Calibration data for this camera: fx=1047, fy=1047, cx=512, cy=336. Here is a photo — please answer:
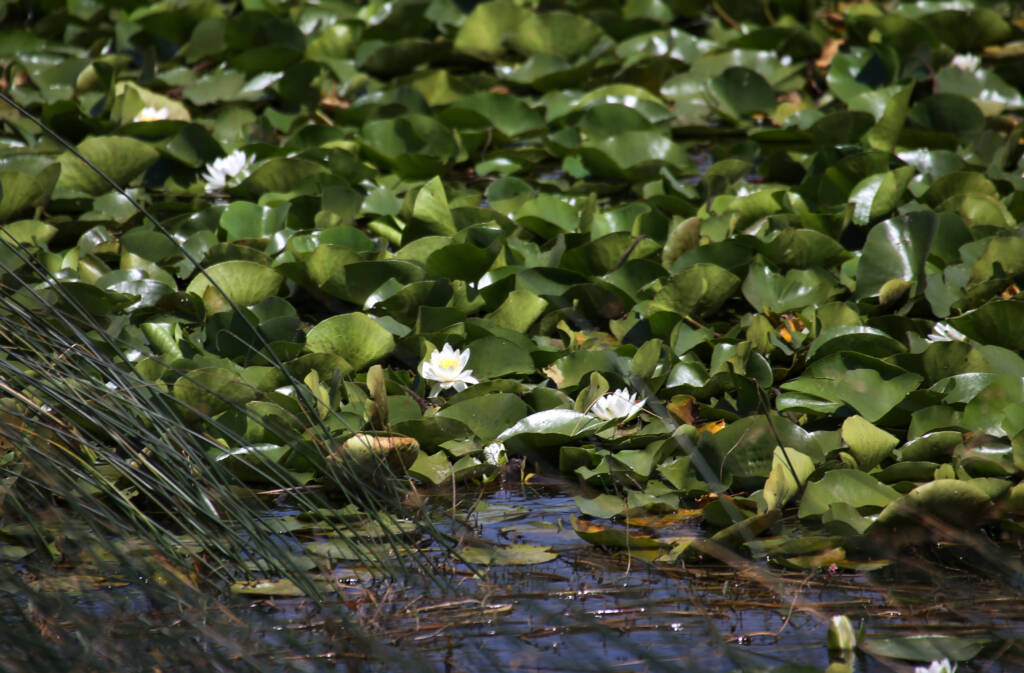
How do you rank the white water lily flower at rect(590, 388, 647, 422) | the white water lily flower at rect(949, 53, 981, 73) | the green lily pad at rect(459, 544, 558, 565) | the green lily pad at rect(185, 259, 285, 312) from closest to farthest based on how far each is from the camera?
the green lily pad at rect(459, 544, 558, 565) → the white water lily flower at rect(590, 388, 647, 422) → the green lily pad at rect(185, 259, 285, 312) → the white water lily flower at rect(949, 53, 981, 73)

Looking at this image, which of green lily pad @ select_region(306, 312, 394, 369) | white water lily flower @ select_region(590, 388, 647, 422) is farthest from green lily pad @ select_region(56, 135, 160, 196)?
white water lily flower @ select_region(590, 388, 647, 422)

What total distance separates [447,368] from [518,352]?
167 mm

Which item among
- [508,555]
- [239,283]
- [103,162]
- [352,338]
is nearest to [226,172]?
[103,162]

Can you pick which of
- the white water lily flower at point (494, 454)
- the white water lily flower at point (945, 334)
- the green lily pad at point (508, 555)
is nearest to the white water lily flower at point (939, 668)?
the green lily pad at point (508, 555)

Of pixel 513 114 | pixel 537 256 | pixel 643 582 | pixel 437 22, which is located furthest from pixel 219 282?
pixel 437 22

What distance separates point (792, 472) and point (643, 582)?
1.13 feet

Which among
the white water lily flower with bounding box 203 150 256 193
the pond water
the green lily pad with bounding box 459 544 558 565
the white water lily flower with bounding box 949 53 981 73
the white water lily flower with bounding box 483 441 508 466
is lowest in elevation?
the white water lily flower with bounding box 483 441 508 466

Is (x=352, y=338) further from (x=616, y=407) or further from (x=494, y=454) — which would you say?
(x=616, y=407)

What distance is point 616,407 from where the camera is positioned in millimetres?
2062

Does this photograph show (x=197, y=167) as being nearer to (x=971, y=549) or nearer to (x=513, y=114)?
(x=513, y=114)

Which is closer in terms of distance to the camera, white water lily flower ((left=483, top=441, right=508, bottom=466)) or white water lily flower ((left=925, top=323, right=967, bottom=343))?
white water lily flower ((left=483, top=441, right=508, bottom=466))

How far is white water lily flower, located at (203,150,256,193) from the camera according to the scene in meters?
3.22

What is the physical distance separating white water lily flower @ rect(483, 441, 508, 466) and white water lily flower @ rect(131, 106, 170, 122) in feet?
7.26

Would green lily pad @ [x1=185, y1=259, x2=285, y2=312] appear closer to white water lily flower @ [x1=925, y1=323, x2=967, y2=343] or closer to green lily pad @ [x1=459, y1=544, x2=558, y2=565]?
green lily pad @ [x1=459, y1=544, x2=558, y2=565]
